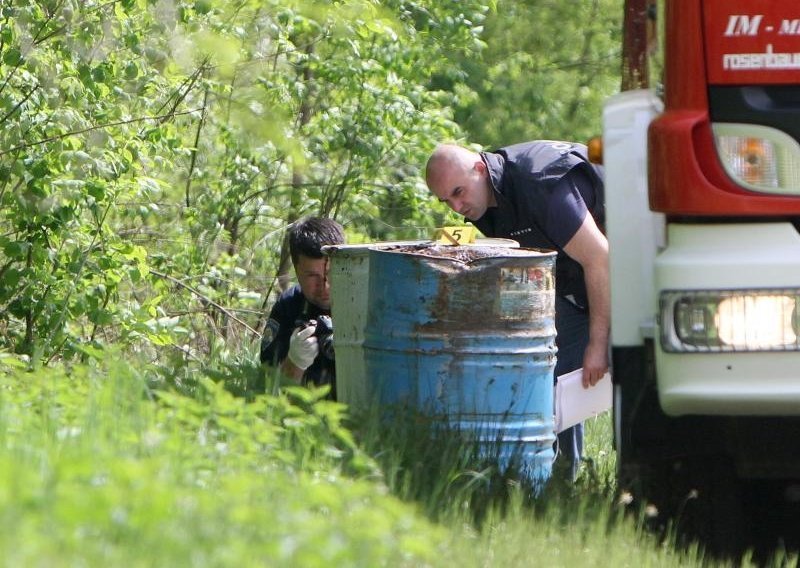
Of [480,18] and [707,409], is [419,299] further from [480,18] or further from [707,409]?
[480,18]

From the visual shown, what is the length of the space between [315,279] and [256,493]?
3.23 meters

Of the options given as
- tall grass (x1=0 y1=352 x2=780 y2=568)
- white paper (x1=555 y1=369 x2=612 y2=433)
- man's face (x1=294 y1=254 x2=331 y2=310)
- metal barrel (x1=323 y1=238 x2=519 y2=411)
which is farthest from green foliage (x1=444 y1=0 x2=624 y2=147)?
tall grass (x1=0 y1=352 x2=780 y2=568)

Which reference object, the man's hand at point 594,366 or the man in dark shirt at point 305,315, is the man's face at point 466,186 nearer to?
the man in dark shirt at point 305,315

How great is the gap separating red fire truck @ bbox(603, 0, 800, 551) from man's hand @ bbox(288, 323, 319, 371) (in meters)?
2.15

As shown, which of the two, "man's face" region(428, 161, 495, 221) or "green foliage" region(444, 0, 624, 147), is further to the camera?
"green foliage" region(444, 0, 624, 147)

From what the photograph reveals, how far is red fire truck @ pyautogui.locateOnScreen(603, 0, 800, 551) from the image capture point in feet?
13.1

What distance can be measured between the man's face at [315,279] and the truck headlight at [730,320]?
2830mm

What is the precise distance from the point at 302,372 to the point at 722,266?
9.41 ft

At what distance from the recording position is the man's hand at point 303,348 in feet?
21.1

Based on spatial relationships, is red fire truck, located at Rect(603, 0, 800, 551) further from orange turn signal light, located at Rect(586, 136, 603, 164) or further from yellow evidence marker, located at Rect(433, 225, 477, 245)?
yellow evidence marker, located at Rect(433, 225, 477, 245)

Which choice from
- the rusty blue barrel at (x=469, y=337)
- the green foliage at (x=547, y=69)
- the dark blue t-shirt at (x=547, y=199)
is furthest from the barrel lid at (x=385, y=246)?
the green foliage at (x=547, y=69)

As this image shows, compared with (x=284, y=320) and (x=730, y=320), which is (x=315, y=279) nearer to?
(x=284, y=320)

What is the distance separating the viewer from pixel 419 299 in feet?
18.0

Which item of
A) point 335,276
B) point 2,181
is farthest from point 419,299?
point 2,181
